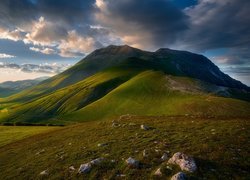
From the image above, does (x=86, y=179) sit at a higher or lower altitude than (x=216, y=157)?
lower

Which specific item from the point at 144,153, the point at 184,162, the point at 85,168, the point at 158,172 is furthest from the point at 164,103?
the point at 158,172

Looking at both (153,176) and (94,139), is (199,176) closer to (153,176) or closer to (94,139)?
(153,176)

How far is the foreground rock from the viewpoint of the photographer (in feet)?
56.7

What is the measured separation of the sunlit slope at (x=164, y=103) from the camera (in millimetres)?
124500

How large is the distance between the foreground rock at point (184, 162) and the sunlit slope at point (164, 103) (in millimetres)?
103795

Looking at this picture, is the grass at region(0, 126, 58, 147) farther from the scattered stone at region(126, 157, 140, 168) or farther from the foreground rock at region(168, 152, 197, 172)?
the foreground rock at region(168, 152, 197, 172)

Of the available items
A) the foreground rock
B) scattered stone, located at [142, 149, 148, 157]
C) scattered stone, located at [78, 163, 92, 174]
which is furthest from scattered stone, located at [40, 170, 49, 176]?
the foreground rock

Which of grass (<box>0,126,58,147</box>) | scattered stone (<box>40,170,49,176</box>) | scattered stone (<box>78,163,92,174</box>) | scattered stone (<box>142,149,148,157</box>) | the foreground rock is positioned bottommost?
grass (<box>0,126,58,147</box>)

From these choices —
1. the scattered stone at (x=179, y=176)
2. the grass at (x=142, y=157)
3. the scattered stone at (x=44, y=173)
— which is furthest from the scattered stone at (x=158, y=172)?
the scattered stone at (x=44, y=173)

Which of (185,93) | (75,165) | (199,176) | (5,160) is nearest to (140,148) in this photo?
(75,165)

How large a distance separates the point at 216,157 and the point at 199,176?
370 centimetres

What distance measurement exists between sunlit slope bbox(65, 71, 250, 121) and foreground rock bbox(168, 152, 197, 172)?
10380cm

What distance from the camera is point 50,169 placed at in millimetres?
22781

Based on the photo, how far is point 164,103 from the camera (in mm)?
157250
